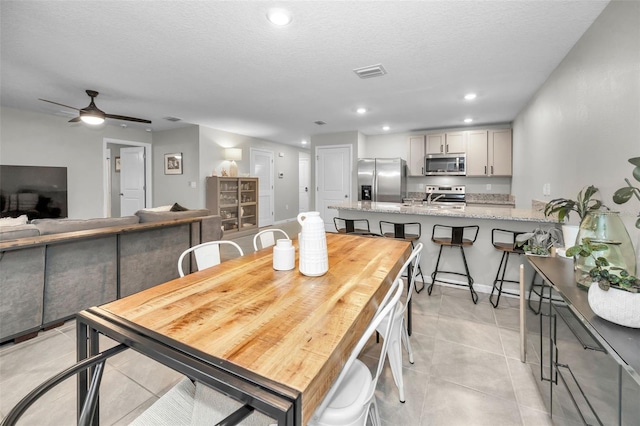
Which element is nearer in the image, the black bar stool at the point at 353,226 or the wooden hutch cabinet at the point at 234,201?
the black bar stool at the point at 353,226

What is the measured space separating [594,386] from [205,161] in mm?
6222

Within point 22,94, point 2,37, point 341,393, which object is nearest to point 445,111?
point 341,393

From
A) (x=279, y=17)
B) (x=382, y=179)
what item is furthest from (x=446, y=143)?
(x=279, y=17)

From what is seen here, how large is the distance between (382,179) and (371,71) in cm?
300

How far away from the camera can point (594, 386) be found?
1223 millimetres

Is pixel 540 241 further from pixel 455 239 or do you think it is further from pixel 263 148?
pixel 263 148

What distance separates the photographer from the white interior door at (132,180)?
6.45m

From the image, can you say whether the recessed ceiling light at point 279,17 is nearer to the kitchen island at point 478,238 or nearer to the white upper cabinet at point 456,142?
the kitchen island at point 478,238

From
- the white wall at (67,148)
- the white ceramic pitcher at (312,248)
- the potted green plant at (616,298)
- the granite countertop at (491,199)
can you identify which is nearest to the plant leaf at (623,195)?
the potted green plant at (616,298)

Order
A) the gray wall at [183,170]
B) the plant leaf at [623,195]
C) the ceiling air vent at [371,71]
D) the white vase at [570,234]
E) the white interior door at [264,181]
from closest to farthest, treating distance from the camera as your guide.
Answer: the plant leaf at [623,195] → the white vase at [570,234] → the ceiling air vent at [371,71] → the gray wall at [183,170] → the white interior door at [264,181]

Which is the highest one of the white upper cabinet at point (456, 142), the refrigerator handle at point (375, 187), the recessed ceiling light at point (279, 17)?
the recessed ceiling light at point (279, 17)

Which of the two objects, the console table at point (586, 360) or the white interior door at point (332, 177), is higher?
the white interior door at point (332, 177)

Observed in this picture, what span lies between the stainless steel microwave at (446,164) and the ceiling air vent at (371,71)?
9.84ft

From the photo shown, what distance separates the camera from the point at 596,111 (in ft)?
6.56
